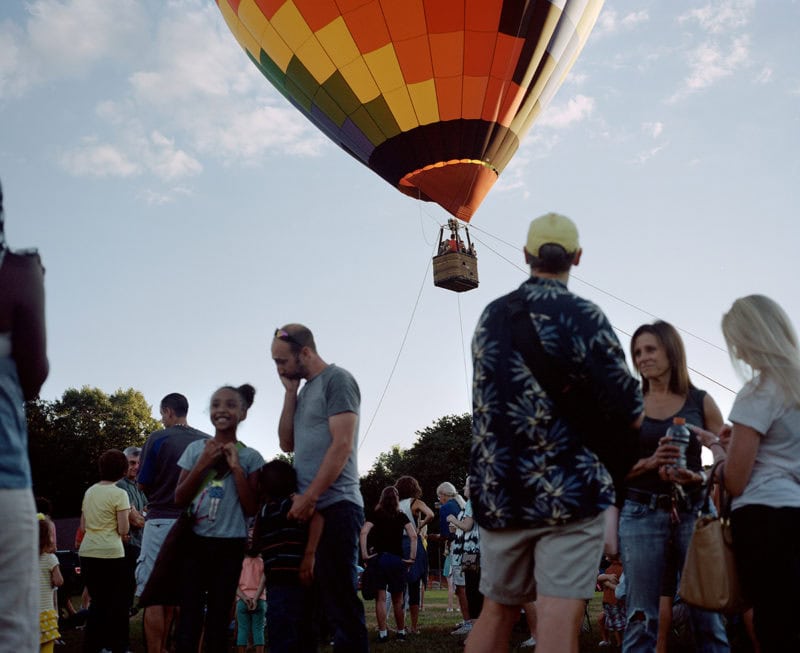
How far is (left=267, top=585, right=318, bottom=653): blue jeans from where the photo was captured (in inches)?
153

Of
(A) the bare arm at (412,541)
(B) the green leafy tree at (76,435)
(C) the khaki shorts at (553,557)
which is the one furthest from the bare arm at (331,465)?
(B) the green leafy tree at (76,435)

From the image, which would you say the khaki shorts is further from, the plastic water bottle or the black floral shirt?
the plastic water bottle

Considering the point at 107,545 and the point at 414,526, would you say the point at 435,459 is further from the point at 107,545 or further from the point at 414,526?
the point at 107,545

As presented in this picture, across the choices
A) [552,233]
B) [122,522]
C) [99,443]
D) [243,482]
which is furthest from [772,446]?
[99,443]

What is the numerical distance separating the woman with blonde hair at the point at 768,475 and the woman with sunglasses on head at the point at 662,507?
0.58m

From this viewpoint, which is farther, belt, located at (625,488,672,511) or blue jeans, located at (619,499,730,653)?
belt, located at (625,488,672,511)

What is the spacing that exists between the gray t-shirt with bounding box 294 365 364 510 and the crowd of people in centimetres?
1

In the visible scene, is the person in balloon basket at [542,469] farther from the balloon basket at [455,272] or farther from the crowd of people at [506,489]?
the balloon basket at [455,272]

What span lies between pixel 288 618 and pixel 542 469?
1.91m

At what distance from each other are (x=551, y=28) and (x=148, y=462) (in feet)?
38.6

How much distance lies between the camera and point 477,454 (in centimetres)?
274

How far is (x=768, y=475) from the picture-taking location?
10.1ft

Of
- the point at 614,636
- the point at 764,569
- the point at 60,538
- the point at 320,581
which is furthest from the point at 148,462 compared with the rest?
the point at 60,538

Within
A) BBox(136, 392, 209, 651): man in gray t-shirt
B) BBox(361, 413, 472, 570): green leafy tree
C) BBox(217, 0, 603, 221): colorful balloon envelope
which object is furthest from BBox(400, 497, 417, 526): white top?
BBox(361, 413, 472, 570): green leafy tree
